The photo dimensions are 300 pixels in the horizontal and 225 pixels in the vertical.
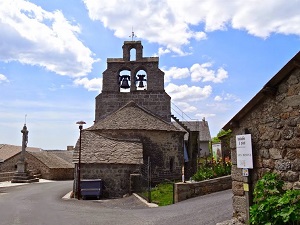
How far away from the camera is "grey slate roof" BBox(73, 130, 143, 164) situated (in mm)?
19031

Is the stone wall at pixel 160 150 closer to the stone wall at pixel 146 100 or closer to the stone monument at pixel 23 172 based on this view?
the stone wall at pixel 146 100

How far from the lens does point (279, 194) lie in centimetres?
599

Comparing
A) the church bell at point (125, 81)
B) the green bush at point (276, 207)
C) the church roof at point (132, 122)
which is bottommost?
the green bush at point (276, 207)

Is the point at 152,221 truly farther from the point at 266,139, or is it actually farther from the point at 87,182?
the point at 87,182

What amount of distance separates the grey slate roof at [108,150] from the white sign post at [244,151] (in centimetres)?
1224

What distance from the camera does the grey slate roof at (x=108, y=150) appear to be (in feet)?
62.4

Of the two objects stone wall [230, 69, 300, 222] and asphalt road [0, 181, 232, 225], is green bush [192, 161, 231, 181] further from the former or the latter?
stone wall [230, 69, 300, 222]

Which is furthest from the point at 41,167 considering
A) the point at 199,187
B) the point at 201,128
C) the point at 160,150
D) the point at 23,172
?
the point at 199,187

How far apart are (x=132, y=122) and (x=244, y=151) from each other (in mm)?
16290

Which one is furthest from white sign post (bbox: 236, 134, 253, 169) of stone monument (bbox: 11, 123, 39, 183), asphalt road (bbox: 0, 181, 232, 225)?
stone monument (bbox: 11, 123, 39, 183)

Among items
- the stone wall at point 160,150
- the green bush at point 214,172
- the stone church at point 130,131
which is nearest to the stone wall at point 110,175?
the stone church at point 130,131

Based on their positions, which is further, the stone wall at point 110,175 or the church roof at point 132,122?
the church roof at point 132,122

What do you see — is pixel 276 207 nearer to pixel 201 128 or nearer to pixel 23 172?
pixel 23 172

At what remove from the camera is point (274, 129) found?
255 inches
